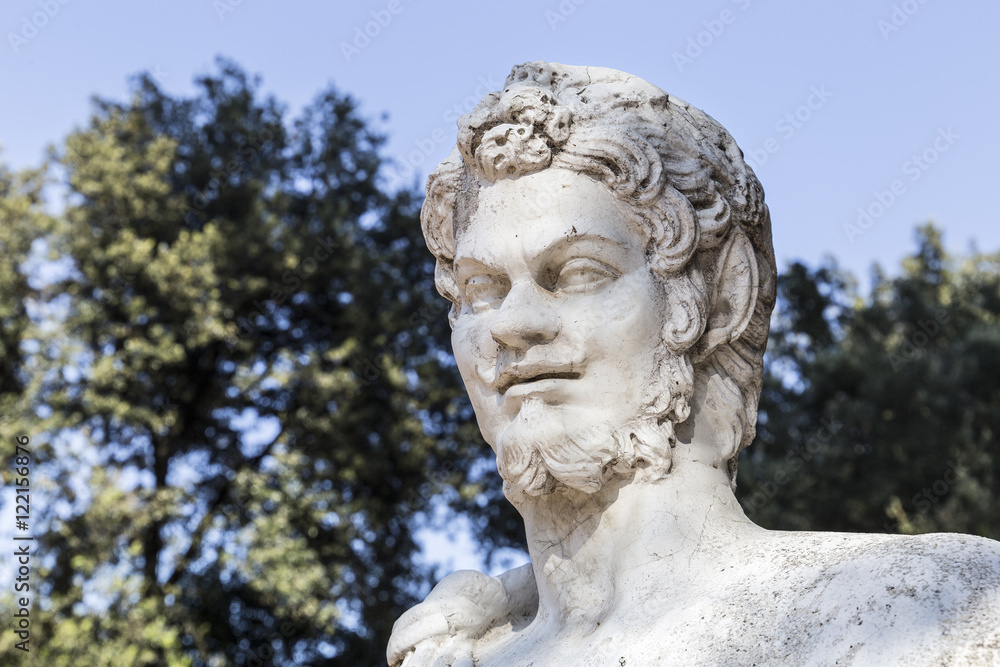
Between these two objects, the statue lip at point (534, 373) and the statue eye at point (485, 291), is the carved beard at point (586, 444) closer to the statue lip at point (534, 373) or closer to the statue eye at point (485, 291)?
the statue lip at point (534, 373)

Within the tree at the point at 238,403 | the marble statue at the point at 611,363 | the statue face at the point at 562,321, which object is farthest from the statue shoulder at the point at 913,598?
the tree at the point at 238,403

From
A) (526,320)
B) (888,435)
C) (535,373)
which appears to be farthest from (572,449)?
(888,435)

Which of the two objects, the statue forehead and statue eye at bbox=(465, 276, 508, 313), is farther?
statue eye at bbox=(465, 276, 508, 313)

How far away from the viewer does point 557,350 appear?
8.57 feet

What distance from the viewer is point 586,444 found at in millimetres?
2559

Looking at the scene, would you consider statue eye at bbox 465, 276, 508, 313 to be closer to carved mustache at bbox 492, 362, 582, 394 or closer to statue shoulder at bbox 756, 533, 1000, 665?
carved mustache at bbox 492, 362, 582, 394

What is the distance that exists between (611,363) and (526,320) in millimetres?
218

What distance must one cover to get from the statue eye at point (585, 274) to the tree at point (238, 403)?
9292 millimetres

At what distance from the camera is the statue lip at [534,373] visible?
2619 millimetres

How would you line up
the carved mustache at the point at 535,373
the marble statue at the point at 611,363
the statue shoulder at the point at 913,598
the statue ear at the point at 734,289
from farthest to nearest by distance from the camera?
1. the statue ear at the point at 734,289
2. the carved mustache at the point at 535,373
3. the marble statue at the point at 611,363
4. the statue shoulder at the point at 913,598

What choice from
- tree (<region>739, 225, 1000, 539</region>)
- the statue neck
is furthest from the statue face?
tree (<region>739, 225, 1000, 539</region>)

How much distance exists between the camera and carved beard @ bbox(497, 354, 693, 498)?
2559 mm

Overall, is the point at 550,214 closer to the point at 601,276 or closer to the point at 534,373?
the point at 601,276

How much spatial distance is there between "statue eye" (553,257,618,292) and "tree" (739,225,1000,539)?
298 inches
